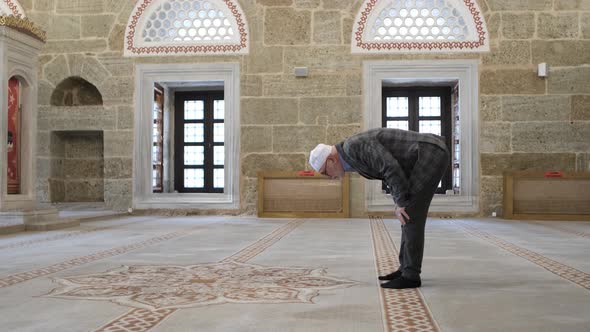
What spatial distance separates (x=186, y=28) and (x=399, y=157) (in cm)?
690

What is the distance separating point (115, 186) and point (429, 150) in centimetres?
697

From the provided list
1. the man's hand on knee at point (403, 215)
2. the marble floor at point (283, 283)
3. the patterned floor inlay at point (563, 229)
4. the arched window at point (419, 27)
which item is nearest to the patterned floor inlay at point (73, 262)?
the marble floor at point (283, 283)

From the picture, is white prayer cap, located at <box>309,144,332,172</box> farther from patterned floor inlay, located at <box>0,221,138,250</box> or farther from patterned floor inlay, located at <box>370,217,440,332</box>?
patterned floor inlay, located at <box>0,221,138,250</box>

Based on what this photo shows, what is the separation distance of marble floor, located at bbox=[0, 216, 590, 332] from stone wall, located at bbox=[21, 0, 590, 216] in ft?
9.85

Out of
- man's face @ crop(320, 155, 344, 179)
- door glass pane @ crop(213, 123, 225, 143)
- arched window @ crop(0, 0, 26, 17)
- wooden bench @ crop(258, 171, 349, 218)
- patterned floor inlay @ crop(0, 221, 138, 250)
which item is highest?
arched window @ crop(0, 0, 26, 17)

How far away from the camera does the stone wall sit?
8570mm

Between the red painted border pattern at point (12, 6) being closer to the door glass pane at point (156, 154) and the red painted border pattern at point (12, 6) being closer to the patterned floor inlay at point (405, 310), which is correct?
the door glass pane at point (156, 154)

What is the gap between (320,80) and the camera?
29.1ft

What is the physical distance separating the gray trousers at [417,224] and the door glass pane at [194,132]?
7.97 m

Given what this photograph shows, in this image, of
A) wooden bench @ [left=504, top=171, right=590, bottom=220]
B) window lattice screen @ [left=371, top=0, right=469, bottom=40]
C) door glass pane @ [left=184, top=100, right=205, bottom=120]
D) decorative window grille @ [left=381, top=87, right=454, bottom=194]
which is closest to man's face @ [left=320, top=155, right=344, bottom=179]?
wooden bench @ [left=504, top=171, right=590, bottom=220]

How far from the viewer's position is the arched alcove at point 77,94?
9626mm

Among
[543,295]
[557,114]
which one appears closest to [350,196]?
[557,114]

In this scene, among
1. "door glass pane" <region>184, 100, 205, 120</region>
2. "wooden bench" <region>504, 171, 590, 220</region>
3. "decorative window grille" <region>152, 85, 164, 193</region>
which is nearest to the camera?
"wooden bench" <region>504, 171, 590, 220</region>

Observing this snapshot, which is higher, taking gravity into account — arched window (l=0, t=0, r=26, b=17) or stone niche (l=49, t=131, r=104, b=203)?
arched window (l=0, t=0, r=26, b=17)
